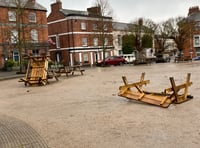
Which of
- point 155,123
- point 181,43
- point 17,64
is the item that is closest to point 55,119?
point 155,123

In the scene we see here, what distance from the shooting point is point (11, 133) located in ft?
20.4

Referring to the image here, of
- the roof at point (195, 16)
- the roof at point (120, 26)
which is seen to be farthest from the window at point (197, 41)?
the roof at point (120, 26)

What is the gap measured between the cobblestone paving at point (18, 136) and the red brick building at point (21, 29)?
2239cm

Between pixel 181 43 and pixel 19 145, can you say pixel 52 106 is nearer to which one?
pixel 19 145

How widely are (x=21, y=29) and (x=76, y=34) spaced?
66.0 ft

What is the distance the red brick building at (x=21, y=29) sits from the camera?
2950 centimetres

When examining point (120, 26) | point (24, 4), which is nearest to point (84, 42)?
point (120, 26)

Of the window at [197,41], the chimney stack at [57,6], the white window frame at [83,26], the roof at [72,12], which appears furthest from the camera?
the window at [197,41]

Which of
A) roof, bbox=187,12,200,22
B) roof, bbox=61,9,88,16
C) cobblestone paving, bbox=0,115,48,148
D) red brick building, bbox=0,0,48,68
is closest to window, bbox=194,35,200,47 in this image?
roof, bbox=187,12,200,22

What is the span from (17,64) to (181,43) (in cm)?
3420

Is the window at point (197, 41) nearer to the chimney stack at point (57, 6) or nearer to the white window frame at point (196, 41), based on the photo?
the white window frame at point (196, 41)

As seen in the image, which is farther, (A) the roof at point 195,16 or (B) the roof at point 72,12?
(A) the roof at point 195,16

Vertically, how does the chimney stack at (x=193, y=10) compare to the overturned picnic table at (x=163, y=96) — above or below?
above

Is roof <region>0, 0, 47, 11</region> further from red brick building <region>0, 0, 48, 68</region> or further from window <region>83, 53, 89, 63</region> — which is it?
window <region>83, 53, 89, 63</region>
